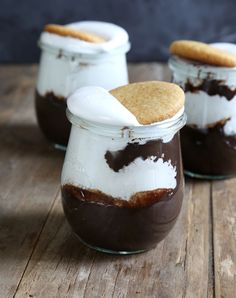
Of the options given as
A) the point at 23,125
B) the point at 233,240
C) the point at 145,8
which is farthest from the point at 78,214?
the point at 145,8

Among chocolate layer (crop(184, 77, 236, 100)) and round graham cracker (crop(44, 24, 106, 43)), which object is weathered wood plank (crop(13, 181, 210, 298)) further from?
round graham cracker (crop(44, 24, 106, 43))

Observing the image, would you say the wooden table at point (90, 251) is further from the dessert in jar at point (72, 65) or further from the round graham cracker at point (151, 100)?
the round graham cracker at point (151, 100)

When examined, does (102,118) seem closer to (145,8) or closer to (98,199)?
(98,199)

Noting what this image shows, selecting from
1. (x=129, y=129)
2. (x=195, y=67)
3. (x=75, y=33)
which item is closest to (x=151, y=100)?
(x=129, y=129)

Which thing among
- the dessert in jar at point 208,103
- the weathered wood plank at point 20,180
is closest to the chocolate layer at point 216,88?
the dessert in jar at point 208,103

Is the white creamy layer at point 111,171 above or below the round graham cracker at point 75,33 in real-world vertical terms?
above

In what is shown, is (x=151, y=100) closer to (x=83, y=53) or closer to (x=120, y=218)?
(x=120, y=218)
